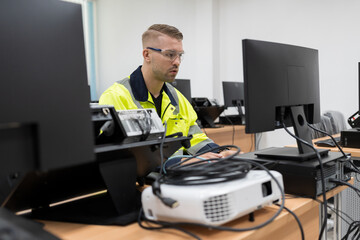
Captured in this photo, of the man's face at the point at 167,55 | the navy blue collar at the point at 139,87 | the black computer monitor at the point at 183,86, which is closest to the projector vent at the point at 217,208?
the navy blue collar at the point at 139,87

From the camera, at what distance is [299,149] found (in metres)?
1.13

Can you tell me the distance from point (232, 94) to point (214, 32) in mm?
1524

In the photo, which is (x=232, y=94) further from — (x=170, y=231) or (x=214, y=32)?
(x=170, y=231)

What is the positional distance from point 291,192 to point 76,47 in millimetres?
803

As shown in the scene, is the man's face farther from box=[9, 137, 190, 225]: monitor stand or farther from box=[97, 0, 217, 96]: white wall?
box=[97, 0, 217, 96]: white wall

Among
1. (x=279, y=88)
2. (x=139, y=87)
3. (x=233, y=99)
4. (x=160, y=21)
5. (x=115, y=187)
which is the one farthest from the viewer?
(x=160, y=21)

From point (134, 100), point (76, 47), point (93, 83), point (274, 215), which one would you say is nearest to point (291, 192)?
point (274, 215)

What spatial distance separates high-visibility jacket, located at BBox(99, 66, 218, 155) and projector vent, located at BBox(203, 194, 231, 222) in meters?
0.96

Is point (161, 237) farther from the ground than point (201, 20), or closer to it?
closer to it

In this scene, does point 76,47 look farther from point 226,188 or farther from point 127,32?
point 127,32

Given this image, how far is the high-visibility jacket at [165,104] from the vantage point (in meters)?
1.64

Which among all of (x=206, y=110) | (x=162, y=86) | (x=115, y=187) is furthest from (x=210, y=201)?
(x=206, y=110)

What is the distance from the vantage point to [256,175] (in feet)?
2.67

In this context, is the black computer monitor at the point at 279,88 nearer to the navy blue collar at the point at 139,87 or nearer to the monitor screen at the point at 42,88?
the monitor screen at the point at 42,88
